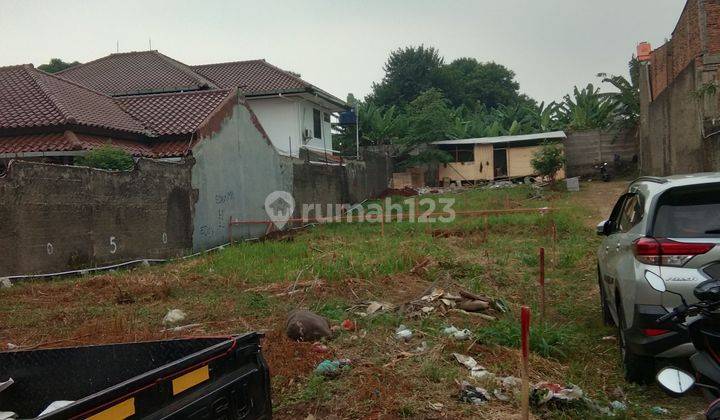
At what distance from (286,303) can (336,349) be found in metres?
2.44

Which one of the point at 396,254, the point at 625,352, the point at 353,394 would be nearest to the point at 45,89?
the point at 396,254

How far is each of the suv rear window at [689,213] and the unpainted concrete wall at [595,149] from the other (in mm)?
25816

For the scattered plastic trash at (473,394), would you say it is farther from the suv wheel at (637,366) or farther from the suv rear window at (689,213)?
the suv rear window at (689,213)

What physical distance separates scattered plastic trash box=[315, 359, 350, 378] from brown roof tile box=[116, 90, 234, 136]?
1185 cm

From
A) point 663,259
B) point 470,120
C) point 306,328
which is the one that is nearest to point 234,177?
point 306,328

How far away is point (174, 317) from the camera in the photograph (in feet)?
24.4

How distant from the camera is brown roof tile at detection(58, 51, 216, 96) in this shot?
2444 cm

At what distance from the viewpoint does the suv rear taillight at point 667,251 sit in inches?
165

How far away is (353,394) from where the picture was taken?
457 centimetres

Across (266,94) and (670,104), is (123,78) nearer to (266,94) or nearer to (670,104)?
(266,94)

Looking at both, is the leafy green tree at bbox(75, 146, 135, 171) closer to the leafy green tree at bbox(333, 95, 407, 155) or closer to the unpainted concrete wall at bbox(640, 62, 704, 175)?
the unpainted concrete wall at bbox(640, 62, 704, 175)

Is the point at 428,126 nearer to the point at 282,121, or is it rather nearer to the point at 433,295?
the point at 282,121

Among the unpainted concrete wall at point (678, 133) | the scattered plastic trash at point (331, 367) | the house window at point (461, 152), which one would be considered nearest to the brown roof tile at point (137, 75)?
the house window at point (461, 152)

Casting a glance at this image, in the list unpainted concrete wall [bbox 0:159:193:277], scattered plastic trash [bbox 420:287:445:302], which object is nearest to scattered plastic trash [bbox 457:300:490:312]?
scattered plastic trash [bbox 420:287:445:302]
